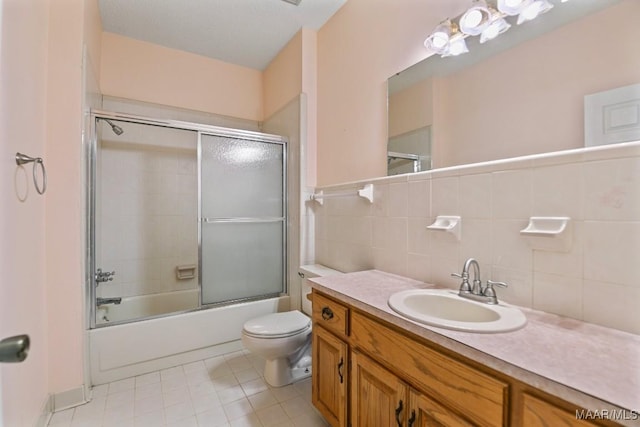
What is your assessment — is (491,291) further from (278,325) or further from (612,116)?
(278,325)

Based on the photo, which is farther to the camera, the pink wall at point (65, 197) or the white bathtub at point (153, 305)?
the white bathtub at point (153, 305)

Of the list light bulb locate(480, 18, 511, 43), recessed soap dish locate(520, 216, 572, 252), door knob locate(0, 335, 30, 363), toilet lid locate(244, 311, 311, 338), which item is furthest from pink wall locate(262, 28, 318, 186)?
door knob locate(0, 335, 30, 363)

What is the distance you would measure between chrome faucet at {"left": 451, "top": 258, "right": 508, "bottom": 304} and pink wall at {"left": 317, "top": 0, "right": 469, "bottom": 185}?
849 millimetres

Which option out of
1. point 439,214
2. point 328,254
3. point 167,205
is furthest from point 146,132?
point 439,214

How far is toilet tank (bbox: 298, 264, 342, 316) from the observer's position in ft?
6.93

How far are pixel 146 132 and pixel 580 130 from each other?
3155mm

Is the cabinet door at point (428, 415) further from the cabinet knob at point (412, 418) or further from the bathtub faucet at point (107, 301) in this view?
the bathtub faucet at point (107, 301)

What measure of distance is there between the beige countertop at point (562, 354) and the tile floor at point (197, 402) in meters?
1.08

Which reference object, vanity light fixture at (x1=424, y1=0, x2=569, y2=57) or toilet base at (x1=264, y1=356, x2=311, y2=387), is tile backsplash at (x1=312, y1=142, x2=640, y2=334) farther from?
toilet base at (x1=264, y1=356, x2=311, y2=387)

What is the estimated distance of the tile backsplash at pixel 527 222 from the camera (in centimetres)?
83

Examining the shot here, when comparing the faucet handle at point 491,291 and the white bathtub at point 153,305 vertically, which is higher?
the faucet handle at point 491,291

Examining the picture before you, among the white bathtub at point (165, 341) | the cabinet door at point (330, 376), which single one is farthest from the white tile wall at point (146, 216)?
the cabinet door at point (330, 376)

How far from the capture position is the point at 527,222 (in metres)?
1.03

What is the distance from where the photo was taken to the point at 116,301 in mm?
2277
